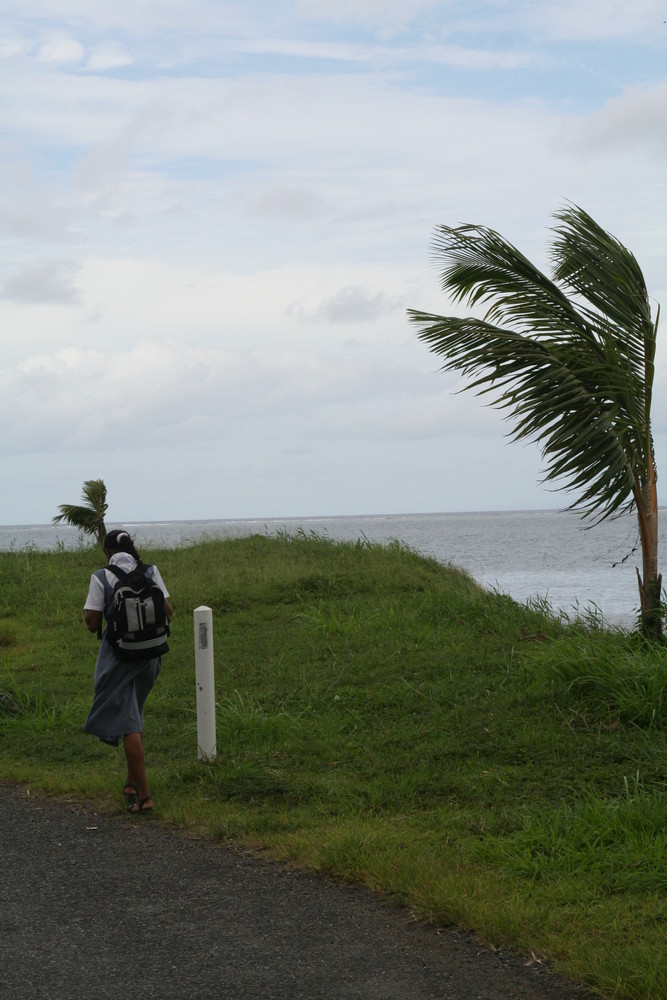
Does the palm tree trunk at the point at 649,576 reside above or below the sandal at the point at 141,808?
above

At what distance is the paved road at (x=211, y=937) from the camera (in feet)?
12.9

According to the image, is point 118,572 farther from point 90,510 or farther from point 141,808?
point 90,510

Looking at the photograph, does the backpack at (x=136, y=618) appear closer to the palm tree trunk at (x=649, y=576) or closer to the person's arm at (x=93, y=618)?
the person's arm at (x=93, y=618)

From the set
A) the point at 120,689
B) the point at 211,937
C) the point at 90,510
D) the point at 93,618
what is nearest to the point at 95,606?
the point at 93,618

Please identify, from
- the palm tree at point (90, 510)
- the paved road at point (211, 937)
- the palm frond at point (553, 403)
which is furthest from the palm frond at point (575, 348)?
the palm tree at point (90, 510)

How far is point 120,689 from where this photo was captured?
6.51 meters

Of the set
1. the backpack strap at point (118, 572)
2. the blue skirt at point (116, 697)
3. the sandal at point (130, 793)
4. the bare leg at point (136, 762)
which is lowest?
the sandal at point (130, 793)

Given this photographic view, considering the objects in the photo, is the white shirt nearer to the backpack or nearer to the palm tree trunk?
the backpack

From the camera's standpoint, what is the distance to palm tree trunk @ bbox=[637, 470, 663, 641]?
8945mm

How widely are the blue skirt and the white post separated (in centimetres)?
69

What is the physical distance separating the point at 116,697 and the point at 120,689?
0.06 metres

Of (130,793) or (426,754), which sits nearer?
(130,793)

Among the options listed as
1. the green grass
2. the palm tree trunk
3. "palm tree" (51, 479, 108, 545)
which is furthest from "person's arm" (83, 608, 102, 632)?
"palm tree" (51, 479, 108, 545)

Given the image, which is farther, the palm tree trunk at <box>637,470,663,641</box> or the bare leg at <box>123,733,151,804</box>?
the palm tree trunk at <box>637,470,663,641</box>
